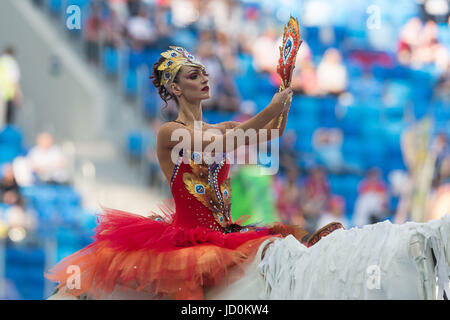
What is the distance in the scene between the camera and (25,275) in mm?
6375

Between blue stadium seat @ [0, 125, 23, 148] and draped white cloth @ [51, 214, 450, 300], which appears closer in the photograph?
draped white cloth @ [51, 214, 450, 300]

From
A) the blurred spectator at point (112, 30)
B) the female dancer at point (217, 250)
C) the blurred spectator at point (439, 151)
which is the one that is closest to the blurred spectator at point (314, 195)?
the blurred spectator at point (439, 151)

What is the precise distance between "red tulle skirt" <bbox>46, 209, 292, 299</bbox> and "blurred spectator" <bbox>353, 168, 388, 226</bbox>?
483 cm

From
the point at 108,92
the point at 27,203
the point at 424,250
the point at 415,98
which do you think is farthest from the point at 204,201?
the point at 415,98

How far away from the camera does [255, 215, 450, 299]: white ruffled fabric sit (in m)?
2.65

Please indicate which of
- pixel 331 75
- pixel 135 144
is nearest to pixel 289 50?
pixel 135 144

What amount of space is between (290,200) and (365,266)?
16.3 ft

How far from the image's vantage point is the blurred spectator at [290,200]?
7.54 metres

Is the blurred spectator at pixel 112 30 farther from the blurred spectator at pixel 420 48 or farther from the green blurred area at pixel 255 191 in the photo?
the blurred spectator at pixel 420 48

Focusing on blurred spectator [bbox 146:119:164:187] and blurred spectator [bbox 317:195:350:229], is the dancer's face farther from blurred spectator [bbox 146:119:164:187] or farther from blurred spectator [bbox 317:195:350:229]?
blurred spectator [bbox 146:119:164:187]

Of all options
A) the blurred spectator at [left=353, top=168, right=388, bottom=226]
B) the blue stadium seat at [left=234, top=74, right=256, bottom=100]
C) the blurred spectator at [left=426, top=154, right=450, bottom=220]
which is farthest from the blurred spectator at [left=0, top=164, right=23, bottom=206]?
the blurred spectator at [left=426, top=154, right=450, bottom=220]
